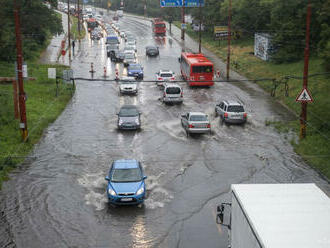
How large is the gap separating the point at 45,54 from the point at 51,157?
4477cm

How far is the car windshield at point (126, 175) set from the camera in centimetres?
2230

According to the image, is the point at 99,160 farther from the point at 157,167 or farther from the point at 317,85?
the point at 317,85

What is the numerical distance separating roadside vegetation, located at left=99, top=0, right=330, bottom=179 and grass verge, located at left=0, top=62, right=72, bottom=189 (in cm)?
1637

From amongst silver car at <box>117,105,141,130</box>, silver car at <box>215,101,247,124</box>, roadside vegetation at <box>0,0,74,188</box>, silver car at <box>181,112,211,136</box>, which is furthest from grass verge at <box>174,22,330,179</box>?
roadside vegetation at <box>0,0,74,188</box>

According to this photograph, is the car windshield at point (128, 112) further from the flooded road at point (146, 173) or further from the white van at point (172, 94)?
the white van at point (172, 94)

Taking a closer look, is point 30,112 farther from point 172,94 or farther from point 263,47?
point 263,47

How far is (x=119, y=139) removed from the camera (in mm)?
32844

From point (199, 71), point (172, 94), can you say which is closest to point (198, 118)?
point (172, 94)

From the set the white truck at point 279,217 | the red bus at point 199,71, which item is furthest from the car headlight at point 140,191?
the red bus at point 199,71

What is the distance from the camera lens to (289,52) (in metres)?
56.0

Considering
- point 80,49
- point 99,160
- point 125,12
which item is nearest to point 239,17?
point 80,49

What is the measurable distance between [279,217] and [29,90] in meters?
37.8

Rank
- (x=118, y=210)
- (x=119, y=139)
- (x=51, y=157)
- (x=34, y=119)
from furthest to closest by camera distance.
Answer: (x=34, y=119) → (x=119, y=139) → (x=51, y=157) → (x=118, y=210)

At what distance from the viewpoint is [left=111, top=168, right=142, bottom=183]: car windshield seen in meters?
22.3
